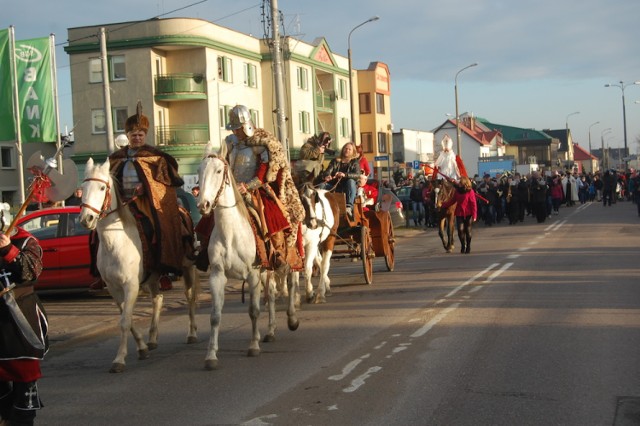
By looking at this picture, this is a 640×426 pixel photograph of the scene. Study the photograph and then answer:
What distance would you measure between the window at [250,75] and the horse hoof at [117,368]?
44.8 metres

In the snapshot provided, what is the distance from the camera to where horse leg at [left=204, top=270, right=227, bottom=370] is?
9023 millimetres

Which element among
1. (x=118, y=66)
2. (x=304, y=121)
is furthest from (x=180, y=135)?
(x=304, y=121)

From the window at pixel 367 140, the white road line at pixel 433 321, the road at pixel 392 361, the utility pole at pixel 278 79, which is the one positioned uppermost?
the window at pixel 367 140

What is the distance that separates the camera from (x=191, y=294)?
11.1 m

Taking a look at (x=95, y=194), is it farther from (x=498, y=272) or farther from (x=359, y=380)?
(x=498, y=272)

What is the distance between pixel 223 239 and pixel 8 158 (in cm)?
4585

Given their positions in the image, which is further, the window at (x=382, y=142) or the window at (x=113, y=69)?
the window at (x=382, y=142)

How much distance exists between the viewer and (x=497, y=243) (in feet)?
85.0

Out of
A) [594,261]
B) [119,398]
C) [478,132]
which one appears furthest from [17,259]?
[478,132]

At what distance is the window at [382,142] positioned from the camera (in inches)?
2846

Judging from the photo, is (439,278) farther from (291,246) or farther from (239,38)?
(239,38)

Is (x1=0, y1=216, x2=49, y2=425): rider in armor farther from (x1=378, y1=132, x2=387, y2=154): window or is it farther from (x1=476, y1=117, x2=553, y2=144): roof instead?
(x1=476, y1=117, x2=553, y2=144): roof

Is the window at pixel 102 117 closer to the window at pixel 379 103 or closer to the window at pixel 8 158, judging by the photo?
the window at pixel 8 158

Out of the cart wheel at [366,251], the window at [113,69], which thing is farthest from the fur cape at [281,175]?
the window at [113,69]
